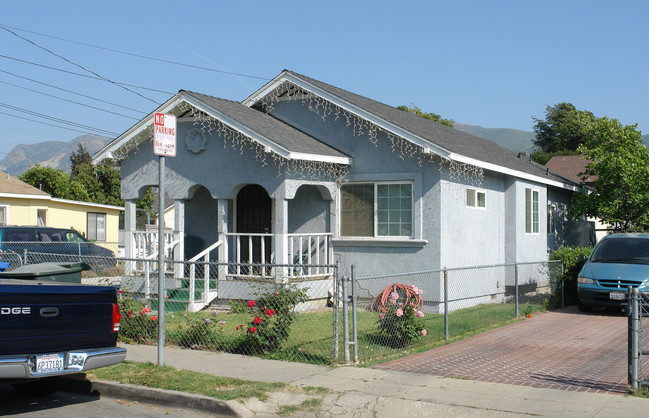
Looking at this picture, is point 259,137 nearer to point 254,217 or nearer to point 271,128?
point 271,128

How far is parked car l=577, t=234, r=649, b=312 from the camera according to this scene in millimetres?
13711

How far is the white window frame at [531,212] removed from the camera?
700 inches

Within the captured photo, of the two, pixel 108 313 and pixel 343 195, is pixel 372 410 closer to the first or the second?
pixel 108 313

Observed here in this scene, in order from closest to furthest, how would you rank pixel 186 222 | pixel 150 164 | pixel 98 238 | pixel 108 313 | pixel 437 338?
pixel 108 313
pixel 437 338
pixel 150 164
pixel 186 222
pixel 98 238

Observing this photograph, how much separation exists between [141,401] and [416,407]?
10.4 ft

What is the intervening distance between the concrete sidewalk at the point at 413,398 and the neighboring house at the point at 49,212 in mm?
20749

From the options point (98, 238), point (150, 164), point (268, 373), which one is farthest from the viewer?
point (98, 238)

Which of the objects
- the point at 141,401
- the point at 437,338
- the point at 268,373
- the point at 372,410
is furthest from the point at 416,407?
the point at 437,338

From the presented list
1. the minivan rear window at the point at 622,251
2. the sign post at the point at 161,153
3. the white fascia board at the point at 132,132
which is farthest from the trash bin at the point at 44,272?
the minivan rear window at the point at 622,251

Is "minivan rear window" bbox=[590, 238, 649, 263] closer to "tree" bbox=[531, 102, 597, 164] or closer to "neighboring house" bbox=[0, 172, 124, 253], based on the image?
"neighboring house" bbox=[0, 172, 124, 253]

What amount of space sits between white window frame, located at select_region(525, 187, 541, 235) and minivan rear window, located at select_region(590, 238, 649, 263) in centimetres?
255

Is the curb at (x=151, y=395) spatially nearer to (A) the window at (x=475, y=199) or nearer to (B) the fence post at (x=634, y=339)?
(B) the fence post at (x=634, y=339)

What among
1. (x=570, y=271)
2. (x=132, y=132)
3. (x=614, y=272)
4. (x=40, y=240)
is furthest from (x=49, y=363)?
(x=570, y=271)

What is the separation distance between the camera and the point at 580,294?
14.4 meters
